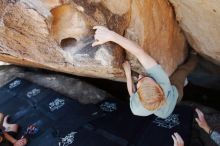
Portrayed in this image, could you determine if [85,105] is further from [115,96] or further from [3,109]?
[3,109]

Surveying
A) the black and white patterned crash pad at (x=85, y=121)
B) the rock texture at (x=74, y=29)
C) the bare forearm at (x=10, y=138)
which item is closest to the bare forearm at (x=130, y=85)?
the rock texture at (x=74, y=29)

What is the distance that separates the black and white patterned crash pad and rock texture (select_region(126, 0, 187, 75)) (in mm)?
559

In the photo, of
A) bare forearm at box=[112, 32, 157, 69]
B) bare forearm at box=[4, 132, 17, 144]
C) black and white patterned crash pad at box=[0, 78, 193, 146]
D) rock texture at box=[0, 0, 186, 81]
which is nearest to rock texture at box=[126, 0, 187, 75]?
rock texture at box=[0, 0, 186, 81]

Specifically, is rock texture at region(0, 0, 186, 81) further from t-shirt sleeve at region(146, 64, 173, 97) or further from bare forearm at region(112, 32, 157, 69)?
t-shirt sleeve at region(146, 64, 173, 97)

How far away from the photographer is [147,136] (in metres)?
3.18

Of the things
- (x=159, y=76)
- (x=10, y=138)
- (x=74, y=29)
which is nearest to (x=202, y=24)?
(x=159, y=76)

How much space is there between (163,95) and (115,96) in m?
2.00

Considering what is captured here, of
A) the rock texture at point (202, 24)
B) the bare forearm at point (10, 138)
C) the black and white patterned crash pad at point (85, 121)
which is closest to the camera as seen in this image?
the rock texture at point (202, 24)

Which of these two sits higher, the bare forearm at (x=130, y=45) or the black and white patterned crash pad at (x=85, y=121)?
the bare forearm at (x=130, y=45)

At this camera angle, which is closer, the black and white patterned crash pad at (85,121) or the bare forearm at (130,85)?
the bare forearm at (130,85)

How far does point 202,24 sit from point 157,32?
37cm

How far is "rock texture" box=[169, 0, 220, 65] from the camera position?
257 centimetres

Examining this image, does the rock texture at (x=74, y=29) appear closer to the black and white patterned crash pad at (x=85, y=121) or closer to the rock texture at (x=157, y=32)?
the rock texture at (x=157, y=32)

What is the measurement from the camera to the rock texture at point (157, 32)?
262 cm
